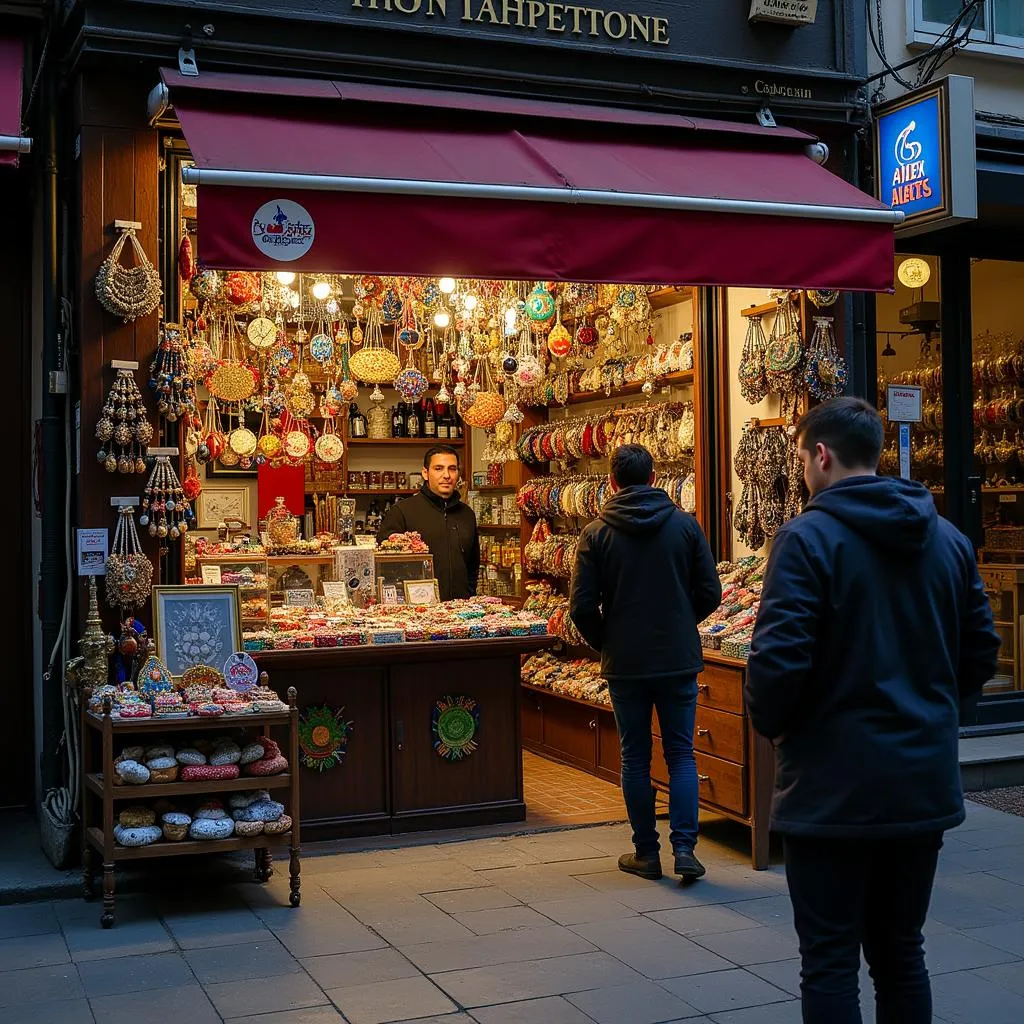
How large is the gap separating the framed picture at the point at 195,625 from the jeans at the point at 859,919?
339cm

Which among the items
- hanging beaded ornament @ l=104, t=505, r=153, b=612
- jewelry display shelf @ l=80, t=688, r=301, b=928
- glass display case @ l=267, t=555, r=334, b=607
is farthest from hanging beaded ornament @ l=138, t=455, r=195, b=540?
glass display case @ l=267, t=555, r=334, b=607

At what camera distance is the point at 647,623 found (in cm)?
564

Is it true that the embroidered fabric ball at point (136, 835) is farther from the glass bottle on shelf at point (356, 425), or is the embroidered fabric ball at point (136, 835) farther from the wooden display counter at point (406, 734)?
the glass bottle on shelf at point (356, 425)

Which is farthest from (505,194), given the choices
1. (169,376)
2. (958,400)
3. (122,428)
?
(958,400)

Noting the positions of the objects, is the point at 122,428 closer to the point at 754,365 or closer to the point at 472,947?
the point at 472,947

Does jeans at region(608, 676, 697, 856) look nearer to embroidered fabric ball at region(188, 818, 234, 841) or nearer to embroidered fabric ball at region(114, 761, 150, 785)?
embroidered fabric ball at region(188, 818, 234, 841)

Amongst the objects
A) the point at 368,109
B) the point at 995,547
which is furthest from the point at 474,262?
the point at 995,547

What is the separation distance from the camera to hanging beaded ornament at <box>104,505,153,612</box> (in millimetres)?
5555

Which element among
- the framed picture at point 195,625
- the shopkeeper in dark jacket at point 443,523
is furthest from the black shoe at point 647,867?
the shopkeeper in dark jacket at point 443,523

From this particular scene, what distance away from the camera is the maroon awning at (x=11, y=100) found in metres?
5.11

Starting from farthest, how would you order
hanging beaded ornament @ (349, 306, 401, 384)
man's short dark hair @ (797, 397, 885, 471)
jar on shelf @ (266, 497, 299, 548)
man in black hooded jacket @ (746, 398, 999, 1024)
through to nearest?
hanging beaded ornament @ (349, 306, 401, 384) → jar on shelf @ (266, 497, 299, 548) → man's short dark hair @ (797, 397, 885, 471) → man in black hooded jacket @ (746, 398, 999, 1024)

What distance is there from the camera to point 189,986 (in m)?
4.35

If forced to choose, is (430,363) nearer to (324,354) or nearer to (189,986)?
(324,354)

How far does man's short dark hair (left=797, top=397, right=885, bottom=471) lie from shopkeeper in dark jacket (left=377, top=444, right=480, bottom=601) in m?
5.54
